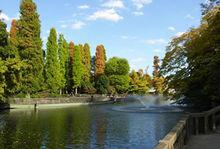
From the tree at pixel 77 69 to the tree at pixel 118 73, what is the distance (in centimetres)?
2393

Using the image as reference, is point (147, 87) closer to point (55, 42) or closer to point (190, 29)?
point (55, 42)

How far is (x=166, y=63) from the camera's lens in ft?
136

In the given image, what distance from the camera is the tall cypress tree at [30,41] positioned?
56344 mm

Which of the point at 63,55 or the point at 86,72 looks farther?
the point at 86,72

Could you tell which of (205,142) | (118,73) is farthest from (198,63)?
→ (118,73)

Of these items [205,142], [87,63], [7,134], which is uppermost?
[87,63]

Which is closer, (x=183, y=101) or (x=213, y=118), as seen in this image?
(x=213, y=118)

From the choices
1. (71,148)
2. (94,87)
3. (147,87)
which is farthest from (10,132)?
(147,87)

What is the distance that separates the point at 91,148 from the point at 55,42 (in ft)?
179

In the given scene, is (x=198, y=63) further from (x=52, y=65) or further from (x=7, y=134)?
(x=52, y=65)

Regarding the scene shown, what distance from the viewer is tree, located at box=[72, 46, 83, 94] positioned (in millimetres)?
84062

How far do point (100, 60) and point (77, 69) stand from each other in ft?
80.7

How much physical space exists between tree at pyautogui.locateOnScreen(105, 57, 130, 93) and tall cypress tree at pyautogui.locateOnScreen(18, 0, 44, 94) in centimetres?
5157

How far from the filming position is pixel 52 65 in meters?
70.5
